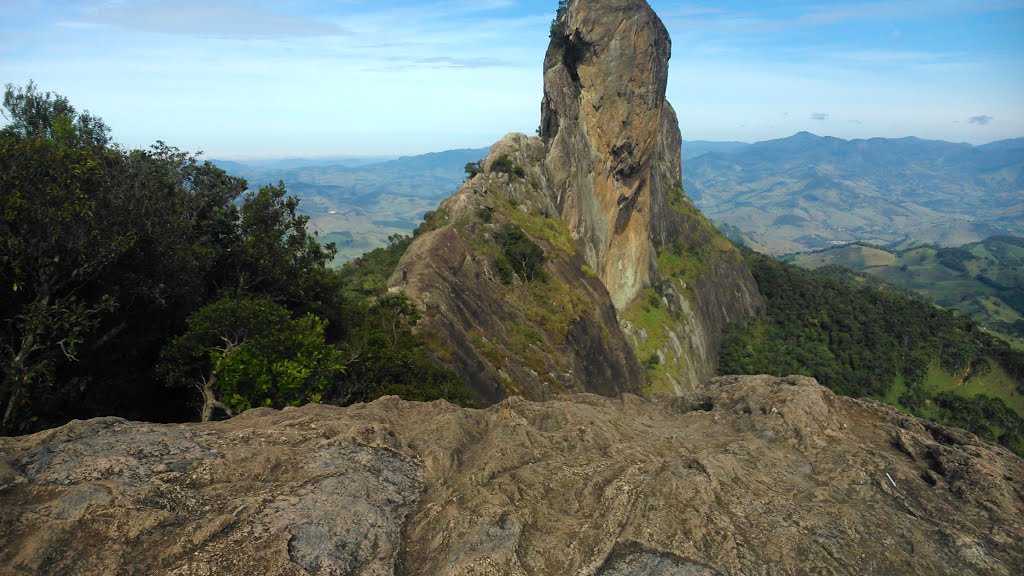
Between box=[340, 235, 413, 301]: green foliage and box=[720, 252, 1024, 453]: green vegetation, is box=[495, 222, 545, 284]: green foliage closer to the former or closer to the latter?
box=[340, 235, 413, 301]: green foliage

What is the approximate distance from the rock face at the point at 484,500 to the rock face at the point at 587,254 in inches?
713

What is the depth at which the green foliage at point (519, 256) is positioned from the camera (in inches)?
1790

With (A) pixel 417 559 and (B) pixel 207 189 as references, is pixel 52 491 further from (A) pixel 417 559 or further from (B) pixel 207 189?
(B) pixel 207 189

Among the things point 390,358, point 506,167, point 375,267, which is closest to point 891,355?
point 506,167

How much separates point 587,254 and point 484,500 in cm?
6162

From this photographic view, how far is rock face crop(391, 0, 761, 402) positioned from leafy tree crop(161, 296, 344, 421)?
34.9ft

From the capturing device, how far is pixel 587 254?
6938 centimetres

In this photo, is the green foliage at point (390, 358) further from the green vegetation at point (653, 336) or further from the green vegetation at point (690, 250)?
the green vegetation at point (690, 250)

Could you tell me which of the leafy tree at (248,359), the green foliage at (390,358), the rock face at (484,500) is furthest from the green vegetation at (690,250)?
the rock face at (484,500)

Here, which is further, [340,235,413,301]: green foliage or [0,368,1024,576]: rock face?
[340,235,413,301]: green foliage

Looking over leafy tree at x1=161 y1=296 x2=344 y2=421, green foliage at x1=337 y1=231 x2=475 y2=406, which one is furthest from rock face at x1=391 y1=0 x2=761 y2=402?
leafy tree at x1=161 y1=296 x2=344 y2=421

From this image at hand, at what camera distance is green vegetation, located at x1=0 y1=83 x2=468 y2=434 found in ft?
49.6

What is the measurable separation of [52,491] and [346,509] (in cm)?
407

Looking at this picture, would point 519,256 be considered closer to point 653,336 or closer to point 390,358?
point 390,358
